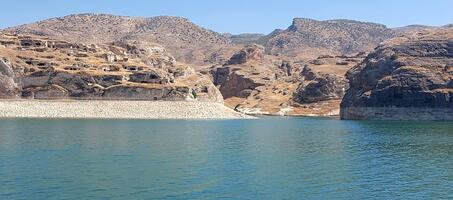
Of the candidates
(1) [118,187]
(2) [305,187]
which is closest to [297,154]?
(2) [305,187]

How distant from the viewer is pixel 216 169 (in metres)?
54.2

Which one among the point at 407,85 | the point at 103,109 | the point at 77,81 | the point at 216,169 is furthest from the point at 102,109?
the point at 216,169

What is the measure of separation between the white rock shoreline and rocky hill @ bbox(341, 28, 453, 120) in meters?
44.9

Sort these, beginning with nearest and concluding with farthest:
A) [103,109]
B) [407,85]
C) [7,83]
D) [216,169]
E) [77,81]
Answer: [216,169] → [103,109] → [7,83] → [77,81] → [407,85]

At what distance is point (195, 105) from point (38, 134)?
84.5 meters

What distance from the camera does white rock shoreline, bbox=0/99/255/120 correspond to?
495ft

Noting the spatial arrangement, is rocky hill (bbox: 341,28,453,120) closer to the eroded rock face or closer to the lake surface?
the lake surface

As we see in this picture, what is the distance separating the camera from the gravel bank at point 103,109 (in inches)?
5945

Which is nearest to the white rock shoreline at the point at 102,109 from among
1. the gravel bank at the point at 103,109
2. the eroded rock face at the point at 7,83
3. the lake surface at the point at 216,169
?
the gravel bank at the point at 103,109

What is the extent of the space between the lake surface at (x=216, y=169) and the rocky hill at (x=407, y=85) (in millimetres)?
84347

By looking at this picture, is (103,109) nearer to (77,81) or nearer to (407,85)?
(77,81)

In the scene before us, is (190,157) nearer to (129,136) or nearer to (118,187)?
(118,187)

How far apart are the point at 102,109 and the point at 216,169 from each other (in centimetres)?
10775

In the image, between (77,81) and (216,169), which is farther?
(77,81)
